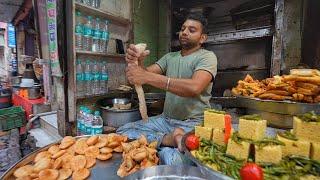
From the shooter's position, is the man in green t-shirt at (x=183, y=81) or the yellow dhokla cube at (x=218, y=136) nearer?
the yellow dhokla cube at (x=218, y=136)

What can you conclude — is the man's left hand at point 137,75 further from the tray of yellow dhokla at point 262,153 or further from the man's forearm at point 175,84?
the tray of yellow dhokla at point 262,153

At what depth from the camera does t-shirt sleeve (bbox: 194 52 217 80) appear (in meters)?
2.55

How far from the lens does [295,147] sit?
112cm

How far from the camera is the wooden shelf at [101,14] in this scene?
2.94 m

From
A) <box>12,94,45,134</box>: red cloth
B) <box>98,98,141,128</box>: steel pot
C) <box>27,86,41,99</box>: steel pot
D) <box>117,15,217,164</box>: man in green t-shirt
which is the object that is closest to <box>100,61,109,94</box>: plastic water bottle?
<box>98,98,141,128</box>: steel pot

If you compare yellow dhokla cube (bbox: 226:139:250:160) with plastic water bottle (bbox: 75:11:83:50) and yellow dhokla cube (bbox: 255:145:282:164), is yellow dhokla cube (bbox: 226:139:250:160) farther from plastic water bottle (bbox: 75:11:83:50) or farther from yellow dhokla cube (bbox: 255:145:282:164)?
plastic water bottle (bbox: 75:11:83:50)

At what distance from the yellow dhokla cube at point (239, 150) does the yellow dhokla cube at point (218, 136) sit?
140 millimetres

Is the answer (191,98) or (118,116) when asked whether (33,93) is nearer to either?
(118,116)

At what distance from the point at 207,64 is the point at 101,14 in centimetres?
176

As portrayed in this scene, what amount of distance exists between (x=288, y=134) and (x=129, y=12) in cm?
327

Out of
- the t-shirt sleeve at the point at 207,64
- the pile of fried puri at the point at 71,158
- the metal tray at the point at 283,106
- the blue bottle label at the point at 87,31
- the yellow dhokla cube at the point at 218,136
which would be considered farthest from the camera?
the blue bottle label at the point at 87,31

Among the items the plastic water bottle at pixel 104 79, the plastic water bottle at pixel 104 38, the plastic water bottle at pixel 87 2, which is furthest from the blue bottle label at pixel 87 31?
the plastic water bottle at pixel 104 79

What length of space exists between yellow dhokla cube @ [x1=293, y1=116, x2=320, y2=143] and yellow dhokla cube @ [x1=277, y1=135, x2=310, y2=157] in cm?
5

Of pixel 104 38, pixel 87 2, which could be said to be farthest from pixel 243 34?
pixel 87 2
